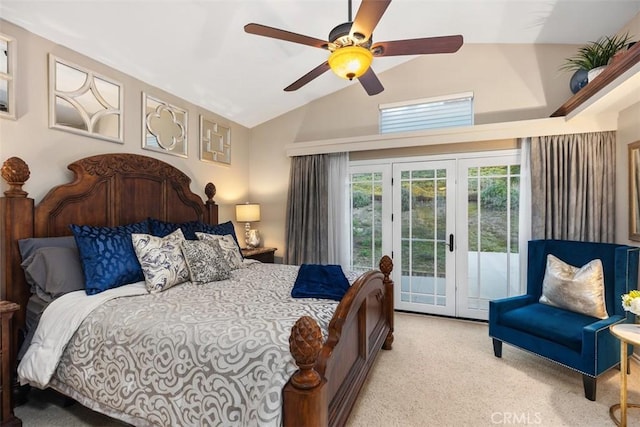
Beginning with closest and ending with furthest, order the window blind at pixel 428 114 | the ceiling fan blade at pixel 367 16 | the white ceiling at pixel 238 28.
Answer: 1. the ceiling fan blade at pixel 367 16
2. the white ceiling at pixel 238 28
3. the window blind at pixel 428 114

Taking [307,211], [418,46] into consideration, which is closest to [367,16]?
[418,46]

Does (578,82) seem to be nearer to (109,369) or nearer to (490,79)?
(490,79)

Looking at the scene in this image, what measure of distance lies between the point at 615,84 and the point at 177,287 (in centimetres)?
368

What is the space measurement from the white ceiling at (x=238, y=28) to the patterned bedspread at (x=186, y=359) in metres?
2.17

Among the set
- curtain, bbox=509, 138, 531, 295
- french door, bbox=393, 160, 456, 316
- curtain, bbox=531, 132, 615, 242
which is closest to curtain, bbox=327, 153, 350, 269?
french door, bbox=393, 160, 456, 316

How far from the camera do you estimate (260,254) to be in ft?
13.9

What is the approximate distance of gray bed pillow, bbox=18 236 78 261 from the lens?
214 cm

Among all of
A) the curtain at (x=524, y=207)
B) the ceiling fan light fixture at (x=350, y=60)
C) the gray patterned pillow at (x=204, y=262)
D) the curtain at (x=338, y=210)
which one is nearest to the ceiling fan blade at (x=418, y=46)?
the ceiling fan light fixture at (x=350, y=60)

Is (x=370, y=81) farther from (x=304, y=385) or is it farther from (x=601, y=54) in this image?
(x=601, y=54)

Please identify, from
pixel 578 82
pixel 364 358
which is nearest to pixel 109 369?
pixel 364 358

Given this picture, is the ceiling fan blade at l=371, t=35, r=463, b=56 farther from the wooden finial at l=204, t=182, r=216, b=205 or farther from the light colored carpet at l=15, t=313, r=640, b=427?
the wooden finial at l=204, t=182, r=216, b=205

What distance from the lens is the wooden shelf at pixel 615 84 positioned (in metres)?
2.05

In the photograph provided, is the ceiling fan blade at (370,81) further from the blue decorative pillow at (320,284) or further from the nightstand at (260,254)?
the nightstand at (260,254)

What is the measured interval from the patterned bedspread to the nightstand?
6.29 feet
